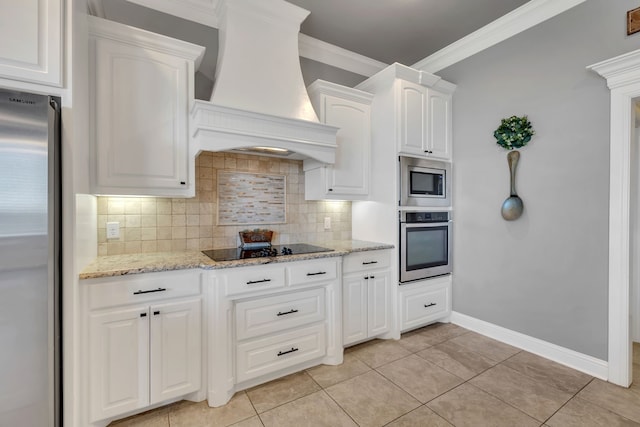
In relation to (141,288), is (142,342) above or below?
below

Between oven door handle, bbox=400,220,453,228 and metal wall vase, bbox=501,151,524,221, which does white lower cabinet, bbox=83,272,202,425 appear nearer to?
oven door handle, bbox=400,220,453,228

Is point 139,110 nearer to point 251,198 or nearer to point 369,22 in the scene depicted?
point 251,198

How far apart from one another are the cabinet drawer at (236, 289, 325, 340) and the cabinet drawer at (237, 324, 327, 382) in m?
0.07

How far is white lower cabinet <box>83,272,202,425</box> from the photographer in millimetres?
1531

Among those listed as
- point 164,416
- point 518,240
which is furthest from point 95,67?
point 518,240

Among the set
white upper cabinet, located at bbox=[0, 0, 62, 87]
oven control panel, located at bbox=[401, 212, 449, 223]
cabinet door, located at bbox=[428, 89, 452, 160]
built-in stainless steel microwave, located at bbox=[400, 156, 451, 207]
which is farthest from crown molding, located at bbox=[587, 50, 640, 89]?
white upper cabinet, located at bbox=[0, 0, 62, 87]

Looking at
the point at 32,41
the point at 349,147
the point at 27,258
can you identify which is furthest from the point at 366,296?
the point at 32,41

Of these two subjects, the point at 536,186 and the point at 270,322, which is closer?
the point at 270,322

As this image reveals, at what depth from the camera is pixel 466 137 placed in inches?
114

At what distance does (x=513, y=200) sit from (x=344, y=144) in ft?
5.22

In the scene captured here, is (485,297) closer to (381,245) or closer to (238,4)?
(381,245)

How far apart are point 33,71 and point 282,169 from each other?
170 centimetres

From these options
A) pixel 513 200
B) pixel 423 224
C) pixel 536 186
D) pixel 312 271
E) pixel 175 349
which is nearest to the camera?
pixel 175 349

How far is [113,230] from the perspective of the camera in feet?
6.55
